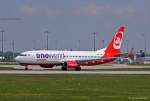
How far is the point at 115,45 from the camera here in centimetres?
9531

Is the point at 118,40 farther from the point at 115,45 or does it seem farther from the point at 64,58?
the point at 64,58

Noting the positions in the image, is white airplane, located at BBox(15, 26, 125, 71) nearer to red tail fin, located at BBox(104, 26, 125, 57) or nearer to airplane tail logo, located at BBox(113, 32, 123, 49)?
red tail fin, located at BBox(104, 26, 125, 57)

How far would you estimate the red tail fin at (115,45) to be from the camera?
93562 mm

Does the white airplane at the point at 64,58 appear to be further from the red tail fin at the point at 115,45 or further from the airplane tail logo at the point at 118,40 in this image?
the airplane tail logo at the point at 118,40

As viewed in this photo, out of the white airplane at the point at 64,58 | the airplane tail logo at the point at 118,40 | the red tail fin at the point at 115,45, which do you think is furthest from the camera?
the airplane tail logo at the point at 118,40

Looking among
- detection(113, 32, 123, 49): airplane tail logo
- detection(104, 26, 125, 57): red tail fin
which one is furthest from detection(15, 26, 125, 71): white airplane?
detection(113, 32, 123, 49): airplane tail logo

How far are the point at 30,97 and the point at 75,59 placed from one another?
6216 cm

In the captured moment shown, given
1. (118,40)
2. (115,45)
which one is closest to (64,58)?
(115,45)

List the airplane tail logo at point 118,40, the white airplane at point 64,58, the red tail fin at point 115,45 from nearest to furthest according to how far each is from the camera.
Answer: the white airplane at point 64,58
the red tail fin at point 115,45
the airplane tail logo at point 118,40

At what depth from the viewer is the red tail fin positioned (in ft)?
307

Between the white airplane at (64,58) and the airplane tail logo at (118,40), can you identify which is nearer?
the white airplane at (64,58)

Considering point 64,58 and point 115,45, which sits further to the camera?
point 115,45

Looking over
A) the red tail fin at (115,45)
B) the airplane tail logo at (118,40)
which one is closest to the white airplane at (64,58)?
the red tail fin at (115,45)

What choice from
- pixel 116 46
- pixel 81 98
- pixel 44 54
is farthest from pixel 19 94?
pixel 116 46
